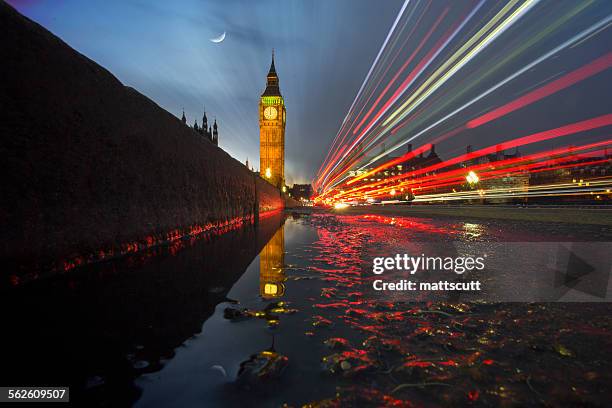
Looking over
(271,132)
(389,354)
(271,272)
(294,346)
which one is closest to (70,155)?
(271,272)

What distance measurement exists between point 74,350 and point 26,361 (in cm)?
19

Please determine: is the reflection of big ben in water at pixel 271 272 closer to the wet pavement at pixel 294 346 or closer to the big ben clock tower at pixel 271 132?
the wet pavement at pixel 294 346

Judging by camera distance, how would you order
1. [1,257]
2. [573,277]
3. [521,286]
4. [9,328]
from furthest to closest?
[573,277]
[521,286]
[1,257]
[9,328]

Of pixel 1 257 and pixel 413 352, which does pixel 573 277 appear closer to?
pixel 413 352

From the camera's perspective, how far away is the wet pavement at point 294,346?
4.27 feet

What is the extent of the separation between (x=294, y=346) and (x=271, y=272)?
1959 millimetres

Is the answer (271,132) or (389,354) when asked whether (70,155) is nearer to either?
(389,354)

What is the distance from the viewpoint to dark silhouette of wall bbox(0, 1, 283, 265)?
2758 millimetres

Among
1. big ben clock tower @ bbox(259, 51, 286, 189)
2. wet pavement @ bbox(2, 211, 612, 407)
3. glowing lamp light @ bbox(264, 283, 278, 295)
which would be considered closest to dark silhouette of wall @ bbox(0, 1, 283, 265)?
wet pavement @ bbox(2, 211, 612, 407)

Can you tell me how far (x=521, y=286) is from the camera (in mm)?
3102

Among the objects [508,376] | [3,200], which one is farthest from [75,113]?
[508,376]

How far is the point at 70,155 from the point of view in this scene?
3414 mm

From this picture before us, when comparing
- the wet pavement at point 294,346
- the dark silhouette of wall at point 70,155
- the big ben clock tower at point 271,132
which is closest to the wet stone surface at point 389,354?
the wet pavement at point 294,346

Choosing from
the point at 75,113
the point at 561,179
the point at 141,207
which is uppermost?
the point at 561,179
